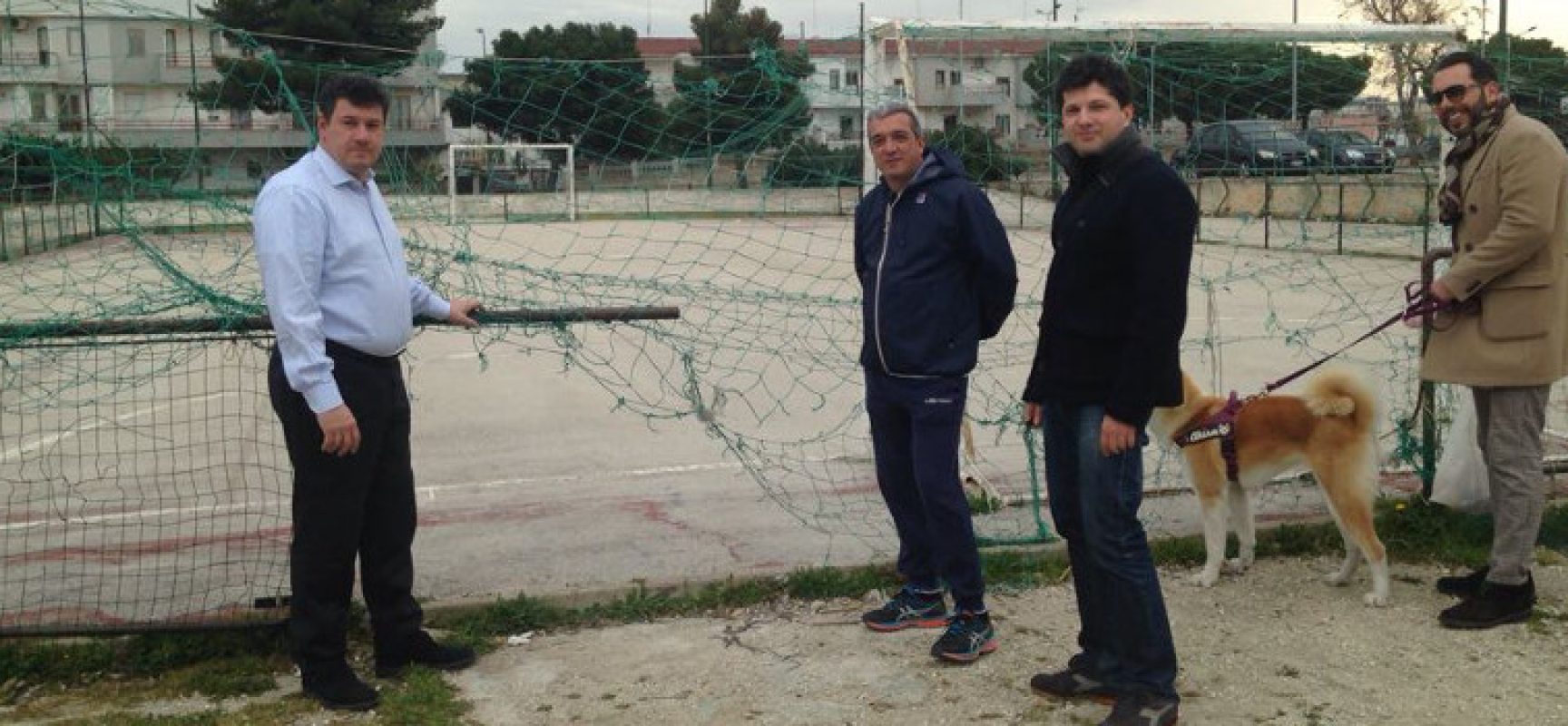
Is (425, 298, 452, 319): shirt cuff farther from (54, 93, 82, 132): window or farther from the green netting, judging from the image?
(54, 93, 82, 132): window

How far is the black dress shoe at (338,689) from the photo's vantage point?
4355 mm

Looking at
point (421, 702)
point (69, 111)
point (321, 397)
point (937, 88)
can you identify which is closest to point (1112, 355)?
point (321, 397)

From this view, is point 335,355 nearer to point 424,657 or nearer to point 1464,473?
point 424,657

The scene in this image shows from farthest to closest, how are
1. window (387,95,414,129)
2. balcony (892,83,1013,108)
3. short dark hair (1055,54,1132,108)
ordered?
window (387,95,414,129)
balcony (892,83,1013,108)
short dark hair (1055,54,1132,108)

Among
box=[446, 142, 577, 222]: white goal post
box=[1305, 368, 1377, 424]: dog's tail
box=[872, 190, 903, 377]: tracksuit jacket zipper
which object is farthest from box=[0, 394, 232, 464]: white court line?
box=[1305, 368, 1377, 424]: dog's tail

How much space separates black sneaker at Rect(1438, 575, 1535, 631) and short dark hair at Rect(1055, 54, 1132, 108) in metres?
2.51

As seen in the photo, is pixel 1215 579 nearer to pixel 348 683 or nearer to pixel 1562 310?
pixel 1562 310

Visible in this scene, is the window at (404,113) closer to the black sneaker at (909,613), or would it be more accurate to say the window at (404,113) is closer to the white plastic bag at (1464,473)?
the black sneaker at (909,613)

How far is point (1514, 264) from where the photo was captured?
4965 mm

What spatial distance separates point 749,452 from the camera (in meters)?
8.38

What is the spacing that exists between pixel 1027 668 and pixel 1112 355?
130 cm

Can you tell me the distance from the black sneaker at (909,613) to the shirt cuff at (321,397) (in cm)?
215

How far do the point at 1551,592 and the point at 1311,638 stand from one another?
1.21 meters

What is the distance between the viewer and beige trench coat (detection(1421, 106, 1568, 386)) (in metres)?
4.91
